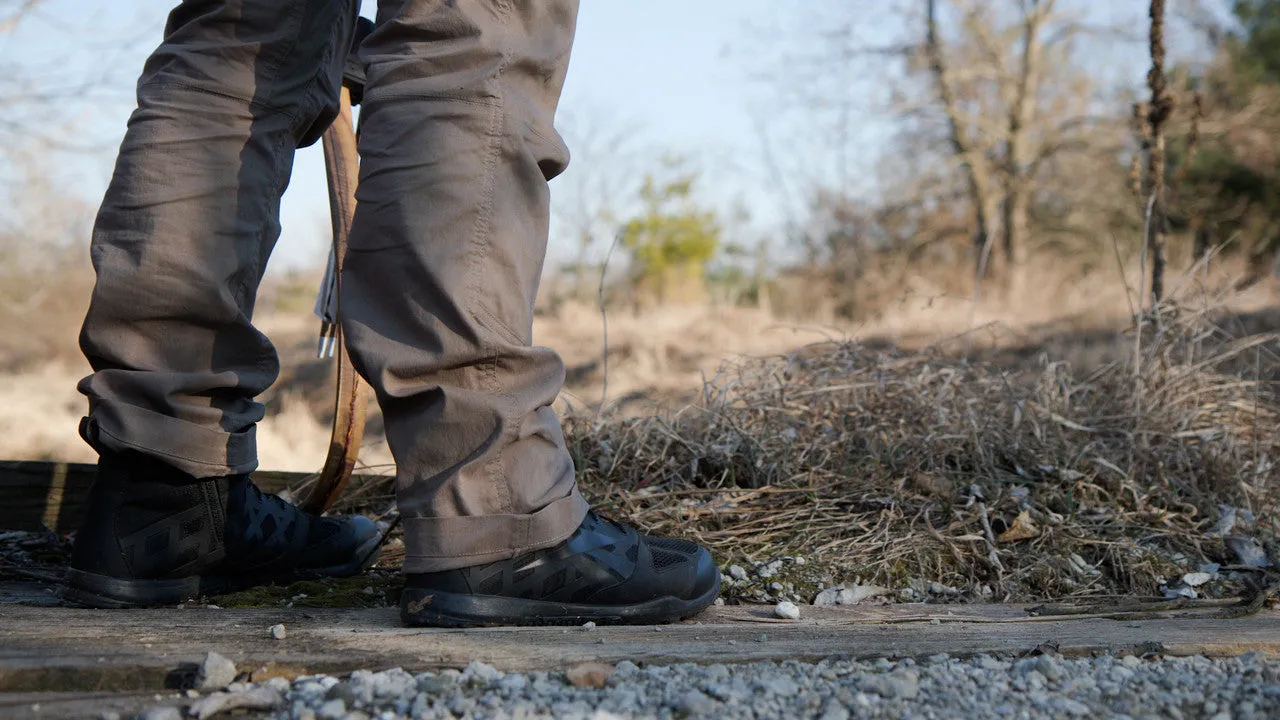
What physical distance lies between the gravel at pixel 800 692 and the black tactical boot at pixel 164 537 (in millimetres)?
536

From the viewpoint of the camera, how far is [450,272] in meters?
1.29

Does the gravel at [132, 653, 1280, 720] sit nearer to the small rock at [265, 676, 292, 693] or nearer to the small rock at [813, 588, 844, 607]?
the small rock at [265, 676, 292, 693]

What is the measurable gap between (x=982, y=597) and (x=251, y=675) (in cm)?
134

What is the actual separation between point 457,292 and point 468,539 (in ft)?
1.08

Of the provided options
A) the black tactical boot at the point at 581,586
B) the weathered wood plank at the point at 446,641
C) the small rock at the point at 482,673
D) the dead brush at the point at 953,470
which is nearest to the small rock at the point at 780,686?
the weathered wood plank at the point at 446,641

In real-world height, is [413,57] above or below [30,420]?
above

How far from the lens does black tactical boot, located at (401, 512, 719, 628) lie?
1.33 metres

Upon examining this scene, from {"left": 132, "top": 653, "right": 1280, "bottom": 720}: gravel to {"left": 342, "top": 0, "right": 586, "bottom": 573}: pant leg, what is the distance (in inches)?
11.3

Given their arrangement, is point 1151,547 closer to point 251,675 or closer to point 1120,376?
point 1120,376

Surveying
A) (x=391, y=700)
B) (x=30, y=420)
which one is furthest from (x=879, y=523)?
(x=30, y=420)

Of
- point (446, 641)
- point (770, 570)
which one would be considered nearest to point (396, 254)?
point (446, 641)

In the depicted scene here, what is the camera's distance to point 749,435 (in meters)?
2.38

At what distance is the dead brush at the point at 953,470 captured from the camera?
198cm

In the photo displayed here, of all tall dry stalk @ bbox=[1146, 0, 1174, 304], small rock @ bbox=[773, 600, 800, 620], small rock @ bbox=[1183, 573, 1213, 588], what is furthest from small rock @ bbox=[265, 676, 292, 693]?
tall dry stalk @ bbox=[1146, 0, 1174, 304]
